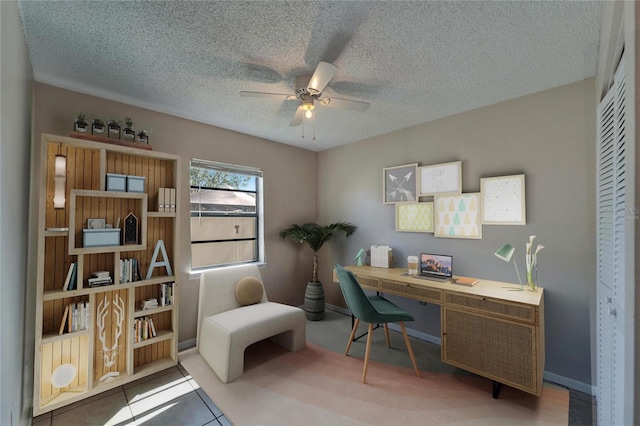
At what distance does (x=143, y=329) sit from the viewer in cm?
238

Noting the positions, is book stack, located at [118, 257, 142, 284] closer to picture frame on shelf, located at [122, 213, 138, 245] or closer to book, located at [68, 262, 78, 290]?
picture frame on shelf, located at [122, 213, 138, 245]

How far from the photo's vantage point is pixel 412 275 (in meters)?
2.77

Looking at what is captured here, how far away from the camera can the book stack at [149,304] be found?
2399mm

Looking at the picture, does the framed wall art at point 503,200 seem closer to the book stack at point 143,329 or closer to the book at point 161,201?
the book at point 161,201

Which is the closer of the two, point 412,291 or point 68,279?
point 68,279

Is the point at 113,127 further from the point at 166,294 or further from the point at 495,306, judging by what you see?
the point at 495,306

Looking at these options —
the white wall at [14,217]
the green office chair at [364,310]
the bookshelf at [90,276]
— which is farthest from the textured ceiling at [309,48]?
the green office chair at [364,310]

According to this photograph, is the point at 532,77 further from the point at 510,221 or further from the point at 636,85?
the point at 636,85

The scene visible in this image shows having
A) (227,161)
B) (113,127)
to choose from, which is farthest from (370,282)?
(113,127)

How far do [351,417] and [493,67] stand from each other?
8.98 feet

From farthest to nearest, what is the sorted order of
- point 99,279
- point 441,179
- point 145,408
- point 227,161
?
point 227,161 < point 441,179 < point 99,279 < point 145,408

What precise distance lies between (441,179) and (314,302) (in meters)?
2.29

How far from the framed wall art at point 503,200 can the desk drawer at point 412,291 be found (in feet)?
3.02

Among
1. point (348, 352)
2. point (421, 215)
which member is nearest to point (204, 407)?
point (348, 352)
